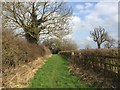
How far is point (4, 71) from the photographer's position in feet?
35.1

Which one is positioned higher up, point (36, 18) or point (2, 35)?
point (36, 18)

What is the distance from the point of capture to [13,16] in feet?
116

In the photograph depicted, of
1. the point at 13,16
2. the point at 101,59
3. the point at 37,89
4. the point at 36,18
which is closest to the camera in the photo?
the point at 37,89

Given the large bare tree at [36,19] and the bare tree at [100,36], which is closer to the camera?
the large bare tree at [36,19]

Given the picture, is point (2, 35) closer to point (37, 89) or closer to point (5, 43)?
point (5, 43)

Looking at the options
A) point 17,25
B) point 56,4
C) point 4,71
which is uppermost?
point 56,4

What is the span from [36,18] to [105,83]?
29.0 metres

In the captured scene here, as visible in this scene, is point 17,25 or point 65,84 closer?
point 65,84

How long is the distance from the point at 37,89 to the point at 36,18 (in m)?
28.8

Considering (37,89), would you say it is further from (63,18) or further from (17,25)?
(63,18)

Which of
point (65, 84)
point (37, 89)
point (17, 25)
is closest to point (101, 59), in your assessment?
point (65, 84)

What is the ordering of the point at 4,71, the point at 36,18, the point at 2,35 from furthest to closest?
the point at 36,18 → the point at 2,35 → the point at 4,71

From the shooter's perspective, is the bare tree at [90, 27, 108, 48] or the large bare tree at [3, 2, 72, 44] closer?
the large bare tree at [3, 2, 72, 44]

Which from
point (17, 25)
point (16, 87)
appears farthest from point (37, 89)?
point (17, 25)
